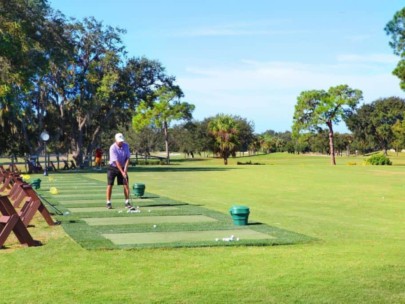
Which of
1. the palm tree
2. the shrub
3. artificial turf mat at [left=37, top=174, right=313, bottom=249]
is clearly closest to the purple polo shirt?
artificial turf mat at [left=37, top=174, right=313, bottom=249]

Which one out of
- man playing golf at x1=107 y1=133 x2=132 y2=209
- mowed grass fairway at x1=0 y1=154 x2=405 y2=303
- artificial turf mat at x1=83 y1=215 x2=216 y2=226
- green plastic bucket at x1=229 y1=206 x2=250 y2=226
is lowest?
mowed grass fairway at x1=0 y1=154 x2=405 y2=303

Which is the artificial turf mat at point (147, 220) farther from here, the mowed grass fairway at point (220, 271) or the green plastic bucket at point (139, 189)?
the green plastic bucket at point (139, 189)

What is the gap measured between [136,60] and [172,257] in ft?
142

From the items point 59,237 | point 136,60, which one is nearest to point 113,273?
point 59,237

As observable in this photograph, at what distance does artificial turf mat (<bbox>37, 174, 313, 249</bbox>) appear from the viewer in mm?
9508

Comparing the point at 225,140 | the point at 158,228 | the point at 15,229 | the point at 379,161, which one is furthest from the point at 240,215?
the point at 225,140

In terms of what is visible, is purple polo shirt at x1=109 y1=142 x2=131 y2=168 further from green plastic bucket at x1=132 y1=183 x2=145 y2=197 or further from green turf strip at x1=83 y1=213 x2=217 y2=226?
green plastic bucket at x1=132 y1=183 x2=145 y2=197

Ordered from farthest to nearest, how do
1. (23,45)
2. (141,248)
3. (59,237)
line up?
(23,45), (59,237), (141,248)

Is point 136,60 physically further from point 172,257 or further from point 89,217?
point 172,257

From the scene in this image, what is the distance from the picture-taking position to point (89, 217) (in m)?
13.3

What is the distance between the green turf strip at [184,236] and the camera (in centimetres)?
975

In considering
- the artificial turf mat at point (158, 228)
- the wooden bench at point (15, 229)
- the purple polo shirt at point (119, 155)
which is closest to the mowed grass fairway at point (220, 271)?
the wooden bench at point (15, 229)

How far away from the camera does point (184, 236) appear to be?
33.9ft

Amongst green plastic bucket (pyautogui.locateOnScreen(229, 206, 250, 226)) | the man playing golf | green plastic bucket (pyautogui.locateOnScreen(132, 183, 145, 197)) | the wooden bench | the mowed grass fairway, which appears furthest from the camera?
green plastic bucket (pyautogui.locateOnScreen(132, 183, 145, 197))
